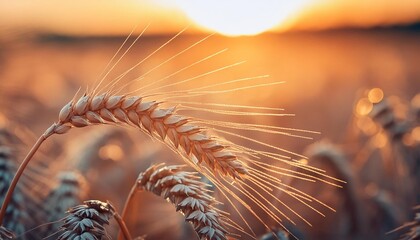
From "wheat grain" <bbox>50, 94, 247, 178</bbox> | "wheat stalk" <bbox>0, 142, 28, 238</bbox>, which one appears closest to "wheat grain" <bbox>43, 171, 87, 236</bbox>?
"wheat stalk" <bbox>0, 142, 28, 238</bbox>

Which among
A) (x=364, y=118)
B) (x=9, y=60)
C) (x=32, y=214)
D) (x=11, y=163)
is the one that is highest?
(x=9, y=60)

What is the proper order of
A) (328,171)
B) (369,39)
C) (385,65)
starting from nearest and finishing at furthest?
(328,171) < (385,65) < (369,39)

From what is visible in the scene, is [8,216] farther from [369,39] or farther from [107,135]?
[369,39]

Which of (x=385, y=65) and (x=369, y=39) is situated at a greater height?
(x=369, y=39)

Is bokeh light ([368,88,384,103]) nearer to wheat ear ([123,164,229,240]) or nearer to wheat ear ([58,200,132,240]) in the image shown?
wheat ear ([123,164,229,240])

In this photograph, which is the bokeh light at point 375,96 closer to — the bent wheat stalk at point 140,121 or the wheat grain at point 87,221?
the bent wheat stalk at point 140,121

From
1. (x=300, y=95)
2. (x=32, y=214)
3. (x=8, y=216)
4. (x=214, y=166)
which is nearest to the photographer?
(x=214, y=166)

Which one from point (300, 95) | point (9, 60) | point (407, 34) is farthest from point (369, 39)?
point (9, 60)

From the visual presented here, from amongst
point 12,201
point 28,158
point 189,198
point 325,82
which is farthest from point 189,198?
point 325,82
